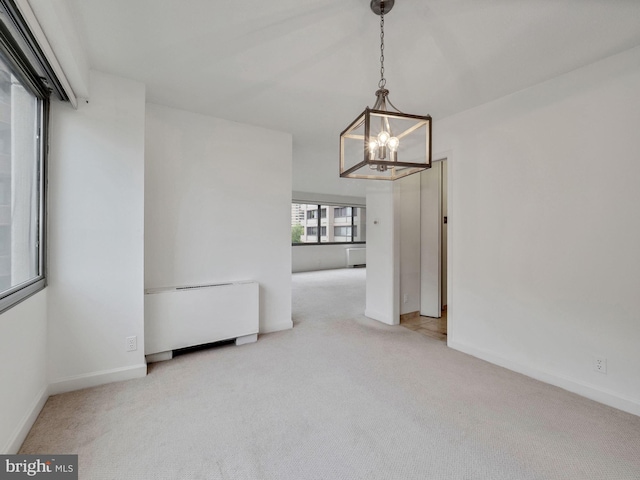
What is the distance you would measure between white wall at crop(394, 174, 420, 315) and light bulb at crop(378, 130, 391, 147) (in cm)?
240

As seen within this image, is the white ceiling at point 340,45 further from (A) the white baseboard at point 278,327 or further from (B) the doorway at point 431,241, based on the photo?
(A) the white baseboard at point 278,327

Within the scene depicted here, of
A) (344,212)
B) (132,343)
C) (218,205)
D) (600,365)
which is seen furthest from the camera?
(344,212)

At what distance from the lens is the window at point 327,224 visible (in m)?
8.81

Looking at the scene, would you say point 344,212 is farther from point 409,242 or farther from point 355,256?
point 409,242

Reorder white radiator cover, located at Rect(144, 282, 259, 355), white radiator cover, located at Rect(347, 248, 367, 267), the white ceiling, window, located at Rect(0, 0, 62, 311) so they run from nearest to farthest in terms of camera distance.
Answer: window, located at Rect(0, 0, 62, 311) < the white ceiling < white radiator cover, located at Rect(144, 282, 259, 355) < white radiator cover, located at Rect(347, 248, 367, 267)

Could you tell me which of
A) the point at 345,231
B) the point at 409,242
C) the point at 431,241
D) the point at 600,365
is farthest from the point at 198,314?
the point at 345,231

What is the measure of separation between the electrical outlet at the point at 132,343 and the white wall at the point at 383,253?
A: 9.27ft

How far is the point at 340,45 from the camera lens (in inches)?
73.4

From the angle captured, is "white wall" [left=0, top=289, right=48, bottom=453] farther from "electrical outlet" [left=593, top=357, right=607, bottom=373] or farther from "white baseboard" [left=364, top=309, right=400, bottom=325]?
"electrical outlet" [left=593, top=357, right=607, bottom=373]

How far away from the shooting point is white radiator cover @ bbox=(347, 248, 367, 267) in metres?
9.28

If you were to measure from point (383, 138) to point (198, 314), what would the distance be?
2362mm

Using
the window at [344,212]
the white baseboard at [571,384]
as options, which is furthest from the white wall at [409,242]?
the window at [344,212]

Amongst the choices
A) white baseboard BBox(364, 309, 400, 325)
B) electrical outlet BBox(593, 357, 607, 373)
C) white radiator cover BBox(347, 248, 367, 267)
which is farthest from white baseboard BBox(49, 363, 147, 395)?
white radiator cover BBox(347, 248, 367, 267)

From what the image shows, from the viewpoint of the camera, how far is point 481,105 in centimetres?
270
